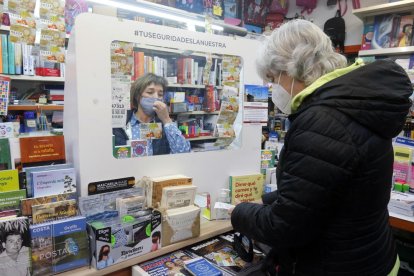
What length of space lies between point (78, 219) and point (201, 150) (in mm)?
772

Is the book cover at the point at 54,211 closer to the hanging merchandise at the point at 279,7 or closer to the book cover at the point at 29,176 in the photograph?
the book cover at the point at 29,176

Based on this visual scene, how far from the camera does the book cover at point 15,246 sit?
1.03 m

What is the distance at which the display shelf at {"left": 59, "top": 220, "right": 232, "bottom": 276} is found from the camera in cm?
118

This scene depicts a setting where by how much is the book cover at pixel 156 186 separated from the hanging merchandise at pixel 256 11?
427 centimetres

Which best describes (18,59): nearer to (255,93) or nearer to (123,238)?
(255,93)

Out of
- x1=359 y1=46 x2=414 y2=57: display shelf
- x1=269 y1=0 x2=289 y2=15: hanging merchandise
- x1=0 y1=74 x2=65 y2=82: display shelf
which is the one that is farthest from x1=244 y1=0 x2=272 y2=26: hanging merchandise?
x1=0 y1=74 x2=65 y2=82: display shelf

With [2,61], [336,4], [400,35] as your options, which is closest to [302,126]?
[2,61]

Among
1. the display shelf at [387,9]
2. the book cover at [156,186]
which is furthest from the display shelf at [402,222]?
the display shelf at [387,9]

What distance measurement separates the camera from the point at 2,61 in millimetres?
3047

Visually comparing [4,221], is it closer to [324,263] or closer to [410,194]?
[324,263]

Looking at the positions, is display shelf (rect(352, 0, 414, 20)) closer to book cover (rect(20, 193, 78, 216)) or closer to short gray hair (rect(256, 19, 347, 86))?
short gray hair (rect(256, 19, 347, 86))

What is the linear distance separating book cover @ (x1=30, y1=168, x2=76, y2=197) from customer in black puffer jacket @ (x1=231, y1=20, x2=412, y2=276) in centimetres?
74

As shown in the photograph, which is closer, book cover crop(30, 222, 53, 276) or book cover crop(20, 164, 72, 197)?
book cover crop(30, 222, 53, 276)

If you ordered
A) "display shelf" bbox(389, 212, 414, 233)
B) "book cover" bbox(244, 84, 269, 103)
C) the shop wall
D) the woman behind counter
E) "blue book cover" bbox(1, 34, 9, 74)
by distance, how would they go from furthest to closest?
1. the shop wall
2. "blue book cover" bbox(1, 34, 9, 74)
3. "display shelf" bbox(389, 212, 414, 233)
4. "book cover" bbox(244, 84, 269, 103)
5. the woman behind counter
